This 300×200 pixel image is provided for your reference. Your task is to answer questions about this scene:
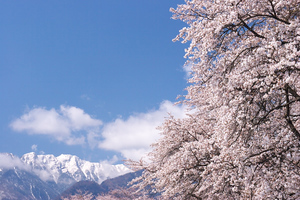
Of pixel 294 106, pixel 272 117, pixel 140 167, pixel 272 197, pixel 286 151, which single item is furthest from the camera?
pixel 140 167

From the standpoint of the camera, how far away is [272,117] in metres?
7.12

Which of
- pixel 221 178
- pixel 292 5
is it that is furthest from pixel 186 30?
pixel 221 178

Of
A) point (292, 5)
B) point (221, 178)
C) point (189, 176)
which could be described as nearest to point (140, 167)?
point (189, 176)

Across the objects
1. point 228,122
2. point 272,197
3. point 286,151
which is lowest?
point 272,197

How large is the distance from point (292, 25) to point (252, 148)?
3316 millimetres

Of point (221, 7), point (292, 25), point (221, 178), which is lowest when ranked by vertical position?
point (221, 178)

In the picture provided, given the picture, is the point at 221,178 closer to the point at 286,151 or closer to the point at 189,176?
the point at 286,151

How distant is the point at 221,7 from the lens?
24.3 ft

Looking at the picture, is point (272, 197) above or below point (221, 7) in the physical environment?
below

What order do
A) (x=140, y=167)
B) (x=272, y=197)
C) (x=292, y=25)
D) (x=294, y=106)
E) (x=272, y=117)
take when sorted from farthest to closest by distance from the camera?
(x=140, y=167)
(x=294, y=106)
(x=272, y=117)
(x=272, y=197)
(x=292, y=25)

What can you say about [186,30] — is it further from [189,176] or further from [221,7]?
[189,176]

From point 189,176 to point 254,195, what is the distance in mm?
4427

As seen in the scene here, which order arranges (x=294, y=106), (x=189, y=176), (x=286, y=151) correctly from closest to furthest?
(x=286, y=151)
(x=294, y=106)
(x=189, y=176)

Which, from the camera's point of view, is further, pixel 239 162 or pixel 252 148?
pixel 252 148
